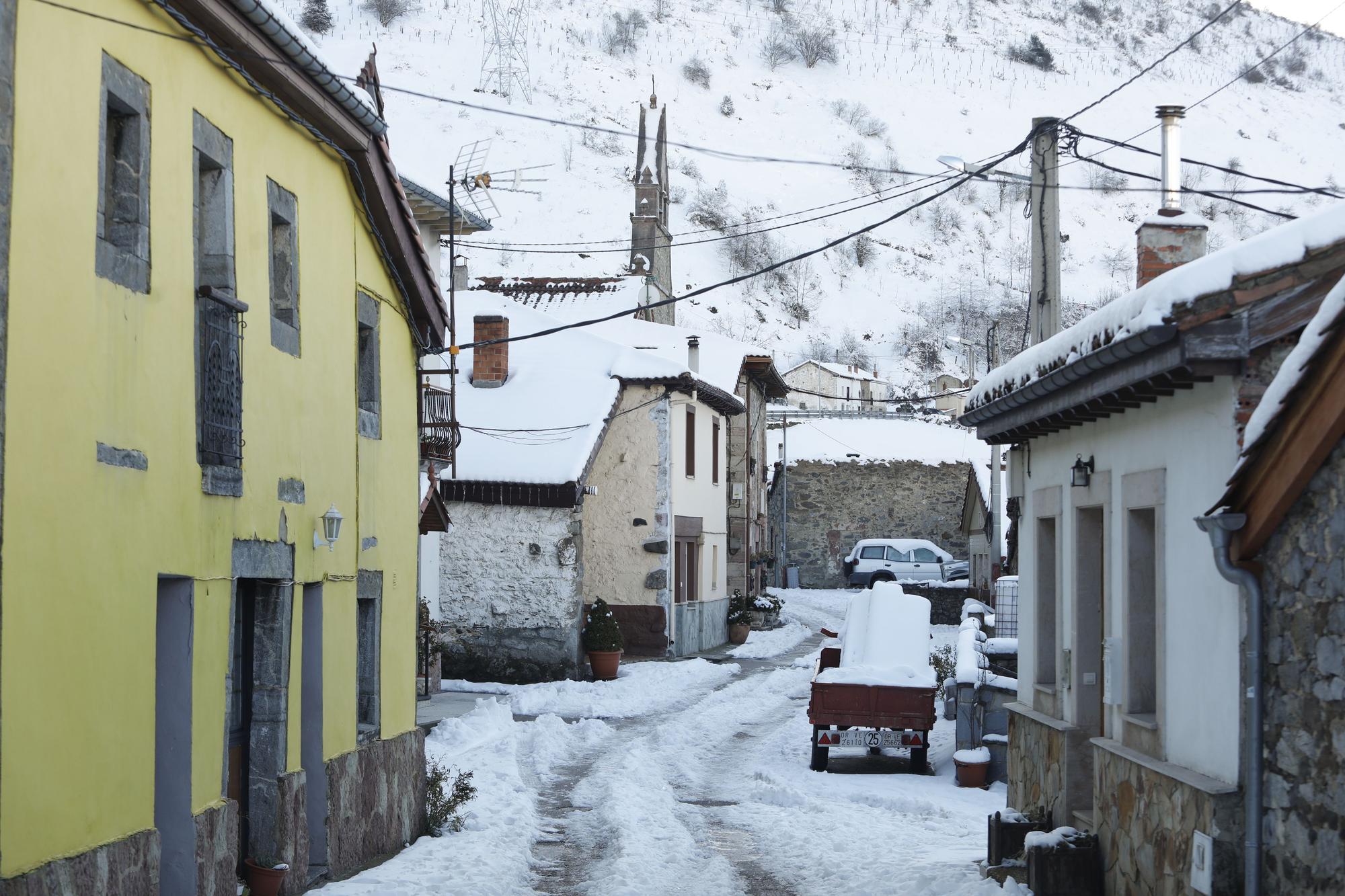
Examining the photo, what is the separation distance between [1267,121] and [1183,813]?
122355mm

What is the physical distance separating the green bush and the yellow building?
1208cm

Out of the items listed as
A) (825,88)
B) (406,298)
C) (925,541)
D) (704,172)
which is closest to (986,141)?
(825,88)

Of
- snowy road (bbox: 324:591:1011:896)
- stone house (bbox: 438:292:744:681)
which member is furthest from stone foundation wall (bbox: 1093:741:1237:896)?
stone house (bbox: 438:292:744:681)

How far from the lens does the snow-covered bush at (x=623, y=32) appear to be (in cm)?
10950

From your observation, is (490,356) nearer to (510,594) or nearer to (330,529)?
(510,594)

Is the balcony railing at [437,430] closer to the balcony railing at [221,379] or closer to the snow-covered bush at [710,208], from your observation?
the balcony railing at [221,379]

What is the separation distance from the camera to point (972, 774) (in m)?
14.5

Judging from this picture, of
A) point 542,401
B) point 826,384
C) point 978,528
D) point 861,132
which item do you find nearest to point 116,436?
point 542,401

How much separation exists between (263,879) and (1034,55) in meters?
126

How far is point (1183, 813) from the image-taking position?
725 centimetres

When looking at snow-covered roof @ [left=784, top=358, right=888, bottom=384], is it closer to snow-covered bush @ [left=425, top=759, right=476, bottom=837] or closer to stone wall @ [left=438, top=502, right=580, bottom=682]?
stone wall @ [left=438, top=502, right=580, bottom=682]

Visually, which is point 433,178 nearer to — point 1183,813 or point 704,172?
point 704,172

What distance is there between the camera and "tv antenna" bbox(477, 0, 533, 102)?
95.5 meters

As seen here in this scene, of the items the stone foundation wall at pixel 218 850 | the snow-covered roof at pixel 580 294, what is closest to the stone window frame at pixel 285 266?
the stone foundation wall at pixel 218 850
